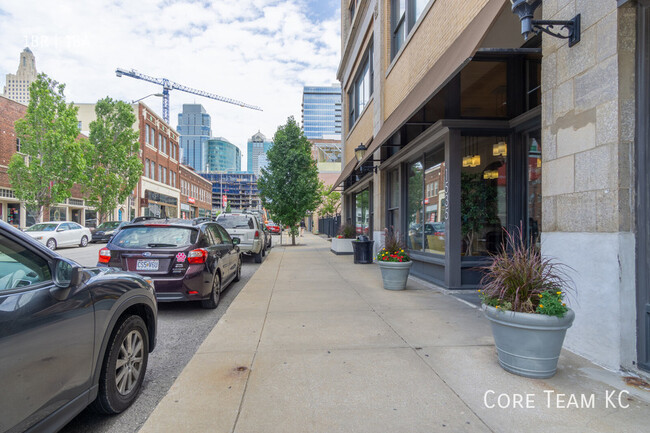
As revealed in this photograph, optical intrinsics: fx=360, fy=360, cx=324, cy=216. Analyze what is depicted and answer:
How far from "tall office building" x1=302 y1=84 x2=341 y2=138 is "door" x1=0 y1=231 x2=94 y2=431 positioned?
143 m

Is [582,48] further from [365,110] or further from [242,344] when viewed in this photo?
[365,110]

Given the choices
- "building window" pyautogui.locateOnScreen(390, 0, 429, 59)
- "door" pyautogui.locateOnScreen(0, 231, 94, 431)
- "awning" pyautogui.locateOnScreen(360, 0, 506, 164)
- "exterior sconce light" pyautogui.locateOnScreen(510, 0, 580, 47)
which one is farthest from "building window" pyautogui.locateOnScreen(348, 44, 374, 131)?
"door" pyautogui.locateOnScreen(0, 231, 94, 431)

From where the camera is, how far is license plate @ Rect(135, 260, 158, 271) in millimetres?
5633

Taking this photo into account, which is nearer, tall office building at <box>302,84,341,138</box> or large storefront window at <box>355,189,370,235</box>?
large storefront window at <box>355,189,370,235</box>

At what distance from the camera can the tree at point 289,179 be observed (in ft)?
67.7

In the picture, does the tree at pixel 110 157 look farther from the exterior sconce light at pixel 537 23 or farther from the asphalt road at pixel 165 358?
the exterior sconce light at pixel 537 23

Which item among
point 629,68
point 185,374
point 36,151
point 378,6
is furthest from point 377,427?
point 36,151

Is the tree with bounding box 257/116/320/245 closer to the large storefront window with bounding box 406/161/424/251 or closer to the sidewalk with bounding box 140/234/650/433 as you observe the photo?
the large storefront window with bounding box 406/161/424/251

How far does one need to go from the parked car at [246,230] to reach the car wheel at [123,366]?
966cm

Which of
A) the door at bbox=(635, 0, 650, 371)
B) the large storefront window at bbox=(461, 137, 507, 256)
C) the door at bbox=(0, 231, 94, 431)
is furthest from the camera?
the large storefront window at bbox=(461, 137, 507, 256)

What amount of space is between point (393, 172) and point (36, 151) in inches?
883

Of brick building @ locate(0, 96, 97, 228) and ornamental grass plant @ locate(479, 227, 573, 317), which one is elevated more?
brick building @ locate(0, 96, 97, 228)

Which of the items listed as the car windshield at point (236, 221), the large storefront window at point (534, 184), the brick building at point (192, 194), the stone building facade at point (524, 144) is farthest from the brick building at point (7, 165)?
the large storefront window at point (534, 184)

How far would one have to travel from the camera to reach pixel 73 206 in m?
32.4
